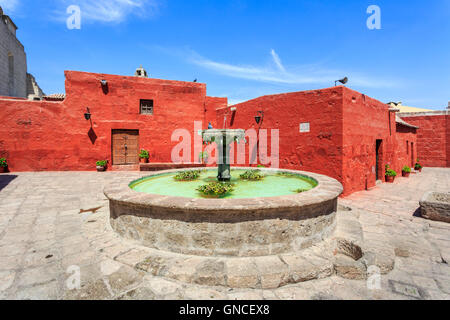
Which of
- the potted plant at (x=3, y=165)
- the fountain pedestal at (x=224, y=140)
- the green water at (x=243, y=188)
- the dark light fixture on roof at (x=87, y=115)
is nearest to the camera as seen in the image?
the green water at (x=243, y=188)

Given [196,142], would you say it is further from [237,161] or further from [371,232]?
[371,232]

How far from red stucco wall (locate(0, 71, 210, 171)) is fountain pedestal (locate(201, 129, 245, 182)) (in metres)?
7.48

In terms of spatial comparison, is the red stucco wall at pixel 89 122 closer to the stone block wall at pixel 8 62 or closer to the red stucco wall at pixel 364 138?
the stone block wall at pixel 8 62

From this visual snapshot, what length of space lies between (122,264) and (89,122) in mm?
10330

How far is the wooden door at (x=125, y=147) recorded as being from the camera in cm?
1117

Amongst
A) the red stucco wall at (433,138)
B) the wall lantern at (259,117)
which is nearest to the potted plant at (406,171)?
the red stucco wall at (433,138)

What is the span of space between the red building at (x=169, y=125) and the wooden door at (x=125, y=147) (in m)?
0.05

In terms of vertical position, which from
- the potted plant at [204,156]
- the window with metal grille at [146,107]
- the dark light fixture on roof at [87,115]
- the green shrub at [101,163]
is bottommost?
the green shrub at [101,163]

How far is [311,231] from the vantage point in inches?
119

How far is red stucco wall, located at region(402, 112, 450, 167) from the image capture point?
51.9 ft

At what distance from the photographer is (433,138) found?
1625 cm

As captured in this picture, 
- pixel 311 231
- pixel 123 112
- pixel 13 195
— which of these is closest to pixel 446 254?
pixel 311 231

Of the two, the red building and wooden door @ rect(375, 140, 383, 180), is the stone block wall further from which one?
wooden door @ rect(375, 140, 383, 180)
